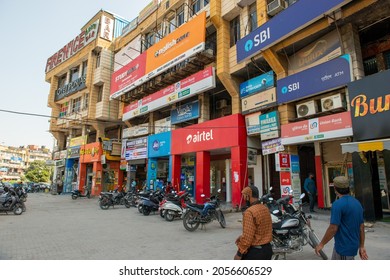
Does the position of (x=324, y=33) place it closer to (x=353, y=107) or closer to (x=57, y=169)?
(x=353, y=107)

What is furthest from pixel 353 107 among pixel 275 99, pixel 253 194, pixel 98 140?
pixel 98 140

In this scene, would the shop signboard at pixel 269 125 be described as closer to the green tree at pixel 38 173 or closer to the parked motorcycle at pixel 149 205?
the parked motorcycle at pixel 149 205

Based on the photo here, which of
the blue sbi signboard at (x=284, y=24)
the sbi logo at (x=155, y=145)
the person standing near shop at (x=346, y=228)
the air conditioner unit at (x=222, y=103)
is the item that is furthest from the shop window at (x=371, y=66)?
the sbi logo at (x=155, y=145)

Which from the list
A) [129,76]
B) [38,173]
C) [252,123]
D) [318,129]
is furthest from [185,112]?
[38,173]

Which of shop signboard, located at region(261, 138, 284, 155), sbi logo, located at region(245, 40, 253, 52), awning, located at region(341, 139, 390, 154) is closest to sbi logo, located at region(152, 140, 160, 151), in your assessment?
shop signboard, located at region(261, 138, 284, 155)

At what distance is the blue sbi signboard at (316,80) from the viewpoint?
952 cm

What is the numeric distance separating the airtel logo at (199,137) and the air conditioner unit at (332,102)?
622cm

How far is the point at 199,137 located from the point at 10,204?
32.7 feet

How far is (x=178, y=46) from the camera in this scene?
16375 millimetres

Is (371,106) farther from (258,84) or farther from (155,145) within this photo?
(155,145)

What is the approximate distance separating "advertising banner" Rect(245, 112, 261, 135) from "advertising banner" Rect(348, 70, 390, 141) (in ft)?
14.7

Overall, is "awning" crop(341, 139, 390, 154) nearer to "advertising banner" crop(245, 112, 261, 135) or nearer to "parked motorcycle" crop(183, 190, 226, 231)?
"parked motorcycle" crop(183, 190, 226, 231)

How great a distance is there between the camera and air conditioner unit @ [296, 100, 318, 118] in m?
10.9

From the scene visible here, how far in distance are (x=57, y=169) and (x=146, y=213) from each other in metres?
24.9
